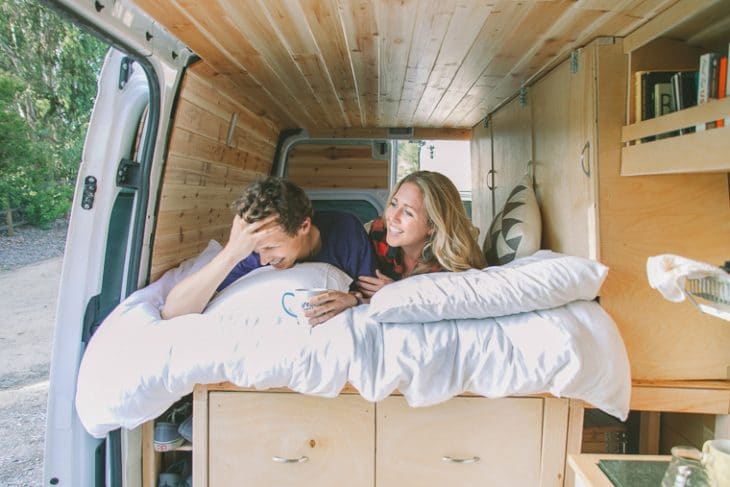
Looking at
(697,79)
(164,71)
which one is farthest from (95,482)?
(697,79)

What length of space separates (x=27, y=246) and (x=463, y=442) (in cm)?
645

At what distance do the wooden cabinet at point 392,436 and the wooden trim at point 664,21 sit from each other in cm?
118

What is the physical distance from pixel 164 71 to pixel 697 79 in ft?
5.66

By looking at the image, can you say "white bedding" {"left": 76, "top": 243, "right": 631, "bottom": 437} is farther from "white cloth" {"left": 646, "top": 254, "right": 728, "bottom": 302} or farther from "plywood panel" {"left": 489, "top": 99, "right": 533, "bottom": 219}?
"plywood panel" {"left": 489, "top": 99, "right": 533, "bottom": 219}

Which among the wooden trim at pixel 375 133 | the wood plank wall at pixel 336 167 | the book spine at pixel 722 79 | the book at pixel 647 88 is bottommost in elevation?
the book spine at pixel 722 79

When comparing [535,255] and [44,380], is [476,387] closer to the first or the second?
[535,255]

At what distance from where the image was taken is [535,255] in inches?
72.1

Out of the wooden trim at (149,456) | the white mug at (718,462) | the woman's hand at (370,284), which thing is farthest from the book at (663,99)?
the wooden trim at (149,456)

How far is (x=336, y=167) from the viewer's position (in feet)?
13.1

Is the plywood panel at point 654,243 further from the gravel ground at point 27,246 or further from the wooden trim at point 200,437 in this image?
the gravel ground at point 27,246

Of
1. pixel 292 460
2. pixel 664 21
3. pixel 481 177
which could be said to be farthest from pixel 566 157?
pixel 481 177

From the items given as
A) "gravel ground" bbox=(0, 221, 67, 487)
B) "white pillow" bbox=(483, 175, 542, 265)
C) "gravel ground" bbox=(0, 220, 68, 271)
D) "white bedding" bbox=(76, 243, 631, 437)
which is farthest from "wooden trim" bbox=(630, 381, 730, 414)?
"gravel ground" bbox=(0, 220, 68, 271)

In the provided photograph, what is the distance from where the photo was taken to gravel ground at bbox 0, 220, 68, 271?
571 cm

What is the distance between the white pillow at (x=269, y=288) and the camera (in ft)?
5.10
